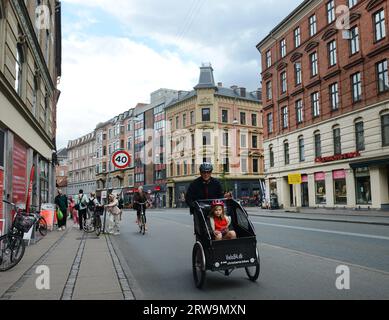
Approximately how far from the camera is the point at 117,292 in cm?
574

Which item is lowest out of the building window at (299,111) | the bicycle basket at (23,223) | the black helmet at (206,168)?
the bicycle basket at (23,223)

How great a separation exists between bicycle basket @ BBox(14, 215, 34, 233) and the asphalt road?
2373mm

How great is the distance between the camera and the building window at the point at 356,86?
28.8 m

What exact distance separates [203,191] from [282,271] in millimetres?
2041

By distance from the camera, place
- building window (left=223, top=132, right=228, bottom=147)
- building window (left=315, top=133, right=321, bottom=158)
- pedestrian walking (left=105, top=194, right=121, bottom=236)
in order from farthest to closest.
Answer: building window (left=223, top=132, right=228, bottom=147) < building window (left=315, top=133, right=321, bottom=158) < pedestrian walking (left=105, top=194, right=121, bottom=236)

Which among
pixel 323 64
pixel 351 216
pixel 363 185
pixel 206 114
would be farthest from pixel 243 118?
pixel 351 216

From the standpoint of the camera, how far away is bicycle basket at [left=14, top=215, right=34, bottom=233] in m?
9.59

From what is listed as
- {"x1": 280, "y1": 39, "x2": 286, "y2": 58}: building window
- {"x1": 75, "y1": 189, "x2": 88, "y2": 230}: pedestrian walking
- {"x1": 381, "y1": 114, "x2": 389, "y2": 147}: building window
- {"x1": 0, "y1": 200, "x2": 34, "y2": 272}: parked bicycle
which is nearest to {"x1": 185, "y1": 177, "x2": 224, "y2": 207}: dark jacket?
{"x1": 0, "y1": 200, "x2": 34, "y2": 272}: parked bicycle

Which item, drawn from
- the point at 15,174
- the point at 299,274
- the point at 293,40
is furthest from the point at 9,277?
the point at 293,40

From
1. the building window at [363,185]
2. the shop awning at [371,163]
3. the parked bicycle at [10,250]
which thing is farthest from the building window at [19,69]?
the building window at [363,185]

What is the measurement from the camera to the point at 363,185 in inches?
1108

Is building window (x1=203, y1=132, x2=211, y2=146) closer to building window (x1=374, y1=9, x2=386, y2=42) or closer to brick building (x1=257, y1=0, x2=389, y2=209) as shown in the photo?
brick building (x1=257, y1=0, x2=389, y2=209)

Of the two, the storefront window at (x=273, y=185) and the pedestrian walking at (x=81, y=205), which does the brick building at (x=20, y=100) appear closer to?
the pedestrian walking at (x=81, y=205)

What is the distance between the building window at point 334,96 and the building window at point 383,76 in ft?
15.2
